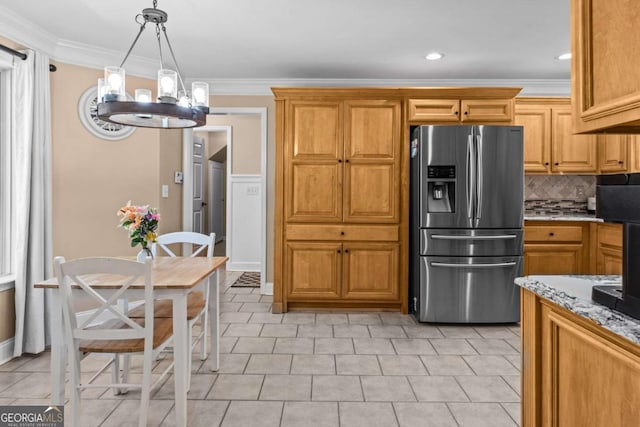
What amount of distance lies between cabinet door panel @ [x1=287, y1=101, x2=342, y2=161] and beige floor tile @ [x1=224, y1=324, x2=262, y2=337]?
1.62 m

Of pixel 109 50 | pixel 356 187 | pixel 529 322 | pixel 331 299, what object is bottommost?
pixel 331 299

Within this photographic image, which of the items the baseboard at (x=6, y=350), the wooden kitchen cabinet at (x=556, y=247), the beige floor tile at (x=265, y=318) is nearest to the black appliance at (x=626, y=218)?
the beige floor tile at (x=265, y=318)

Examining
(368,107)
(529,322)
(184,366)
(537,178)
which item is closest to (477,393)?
(529,322)

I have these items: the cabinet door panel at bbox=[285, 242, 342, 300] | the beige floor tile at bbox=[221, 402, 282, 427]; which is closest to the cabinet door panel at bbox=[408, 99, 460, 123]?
the cabinet door panel at bbox=[285, 242, 342, 300]

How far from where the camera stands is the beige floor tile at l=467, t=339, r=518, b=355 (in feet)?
10.0

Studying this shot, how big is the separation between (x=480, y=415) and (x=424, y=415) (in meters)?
0.30

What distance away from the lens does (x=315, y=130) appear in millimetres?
3912

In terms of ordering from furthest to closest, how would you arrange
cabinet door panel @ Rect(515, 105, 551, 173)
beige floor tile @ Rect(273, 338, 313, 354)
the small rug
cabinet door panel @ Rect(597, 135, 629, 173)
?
the small rug, cabinet door panel @ Rect(515, 105, 551, 173), cabinet door panel @ Rect(597, 135, 629, 173), beige floor tile @ Rect(273, 338, 313, 354)

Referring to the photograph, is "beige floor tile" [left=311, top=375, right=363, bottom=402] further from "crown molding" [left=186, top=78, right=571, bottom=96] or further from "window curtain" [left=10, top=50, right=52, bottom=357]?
"crown molding" [left=186, top=78, right=571, bottom=96]

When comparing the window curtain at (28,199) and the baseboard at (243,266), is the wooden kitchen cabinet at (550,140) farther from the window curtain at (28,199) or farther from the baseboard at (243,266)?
the window curtain at (28,199)

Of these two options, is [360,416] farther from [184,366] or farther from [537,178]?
[537,178]

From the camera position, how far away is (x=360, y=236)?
12.8 ft

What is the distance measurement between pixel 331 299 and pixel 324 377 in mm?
1397

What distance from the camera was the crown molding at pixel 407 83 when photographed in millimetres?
4414
